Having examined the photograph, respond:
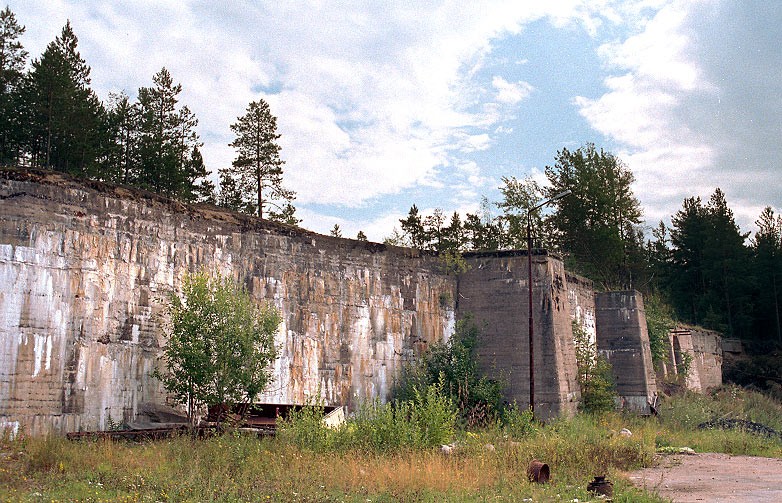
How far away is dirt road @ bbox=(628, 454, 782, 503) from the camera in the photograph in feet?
33.9

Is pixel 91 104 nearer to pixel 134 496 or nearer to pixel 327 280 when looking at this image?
pixel 327 280

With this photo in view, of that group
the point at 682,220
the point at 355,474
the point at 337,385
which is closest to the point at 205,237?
the point at 337,385

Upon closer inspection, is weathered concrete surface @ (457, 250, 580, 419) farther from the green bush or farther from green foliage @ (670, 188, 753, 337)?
green foliage @ (670, 188, 753, 337)

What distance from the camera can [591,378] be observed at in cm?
2130

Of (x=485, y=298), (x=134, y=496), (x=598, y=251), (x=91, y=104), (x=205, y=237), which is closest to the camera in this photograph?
(x=134, y=496)

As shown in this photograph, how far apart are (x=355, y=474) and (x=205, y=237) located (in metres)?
7.41

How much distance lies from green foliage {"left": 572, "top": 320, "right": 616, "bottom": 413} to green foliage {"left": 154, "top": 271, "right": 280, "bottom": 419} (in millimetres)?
11933

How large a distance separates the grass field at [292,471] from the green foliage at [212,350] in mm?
1187

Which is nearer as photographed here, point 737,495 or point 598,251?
point 737,495

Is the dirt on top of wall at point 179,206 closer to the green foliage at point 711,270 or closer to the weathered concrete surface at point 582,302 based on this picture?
the weathered concrete surface at point 582,302

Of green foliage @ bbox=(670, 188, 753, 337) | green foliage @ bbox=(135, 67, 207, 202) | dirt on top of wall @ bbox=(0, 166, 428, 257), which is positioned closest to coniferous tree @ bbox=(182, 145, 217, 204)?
green foliage @ bbox=(135, 67, 207, 202)

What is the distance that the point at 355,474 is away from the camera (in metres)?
10.7

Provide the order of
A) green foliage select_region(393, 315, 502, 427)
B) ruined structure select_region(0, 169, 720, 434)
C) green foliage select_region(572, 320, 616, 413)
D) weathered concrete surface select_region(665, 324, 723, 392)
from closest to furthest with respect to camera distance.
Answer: ruined structure select_region(0, 169, 720, 434) < green foliage select_region(393, 315, 502, 427) < green foliage select_region(572, 320, 616, 413) < weathered concrete surface select_region(665, 324, 723, 392)

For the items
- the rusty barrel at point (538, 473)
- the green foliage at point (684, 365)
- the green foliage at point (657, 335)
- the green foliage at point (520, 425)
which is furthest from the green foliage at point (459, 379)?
the green foliage at point (684, 365)
